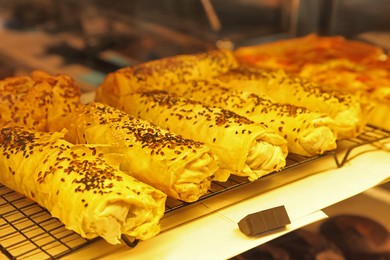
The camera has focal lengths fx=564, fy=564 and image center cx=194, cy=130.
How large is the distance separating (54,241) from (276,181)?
3.30 feet

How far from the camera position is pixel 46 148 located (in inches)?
86.4

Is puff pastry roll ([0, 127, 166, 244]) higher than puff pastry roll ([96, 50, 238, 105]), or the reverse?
puff pastry roll ([96, 50, 238, 105])

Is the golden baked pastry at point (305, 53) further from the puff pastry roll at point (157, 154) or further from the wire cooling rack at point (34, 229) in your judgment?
the puff pastry roll at point (157, 154)

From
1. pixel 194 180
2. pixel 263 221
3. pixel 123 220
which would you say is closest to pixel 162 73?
pixel 194 180

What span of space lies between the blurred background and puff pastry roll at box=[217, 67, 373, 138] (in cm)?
130

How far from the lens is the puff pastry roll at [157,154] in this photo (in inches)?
82.4

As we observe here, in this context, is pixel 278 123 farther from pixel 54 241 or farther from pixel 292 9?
pixel 292 9

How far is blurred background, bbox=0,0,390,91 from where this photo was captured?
444cm

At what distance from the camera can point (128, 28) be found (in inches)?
187

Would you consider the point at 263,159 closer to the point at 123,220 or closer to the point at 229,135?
the point at 229,135

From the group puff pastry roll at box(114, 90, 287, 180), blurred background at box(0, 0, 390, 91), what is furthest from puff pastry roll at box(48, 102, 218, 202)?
blurred background at box(0, 0, 390, 91)

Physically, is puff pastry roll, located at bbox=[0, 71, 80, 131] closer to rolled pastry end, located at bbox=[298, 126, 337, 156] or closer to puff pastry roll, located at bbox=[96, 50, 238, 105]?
puff pastry roll, located at bbox=[96, 50, 238, 105]

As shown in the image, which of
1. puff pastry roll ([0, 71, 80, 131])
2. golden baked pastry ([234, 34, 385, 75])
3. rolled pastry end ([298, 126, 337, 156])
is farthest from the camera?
golden baked pastry ([234, 34, 385, 75])

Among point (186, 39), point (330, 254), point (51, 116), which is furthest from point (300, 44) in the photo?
point (330, 254)
